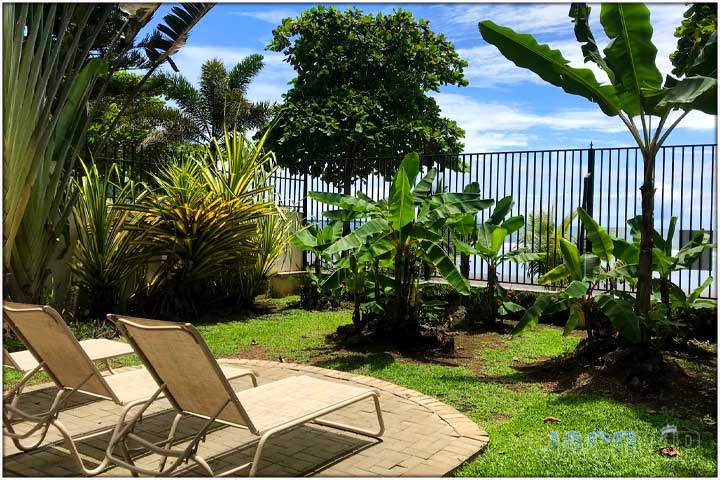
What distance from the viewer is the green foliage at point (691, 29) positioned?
7.65 meters

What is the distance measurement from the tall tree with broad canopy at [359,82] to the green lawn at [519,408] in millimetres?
13821

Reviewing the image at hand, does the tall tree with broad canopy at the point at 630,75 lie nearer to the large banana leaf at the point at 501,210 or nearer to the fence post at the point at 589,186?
the large banana leaf at the point at 501,210

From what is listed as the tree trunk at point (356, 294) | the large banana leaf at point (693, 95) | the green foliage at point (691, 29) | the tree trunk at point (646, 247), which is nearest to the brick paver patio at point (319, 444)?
the tree trunk at point (646, 247)

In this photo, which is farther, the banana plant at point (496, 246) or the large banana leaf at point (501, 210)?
the large banana leaf at point (501, 210)

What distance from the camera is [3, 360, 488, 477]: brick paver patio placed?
3889 millimetres

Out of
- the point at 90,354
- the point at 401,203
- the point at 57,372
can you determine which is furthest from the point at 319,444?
the point at 401,203

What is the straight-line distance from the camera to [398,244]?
7.86 meters

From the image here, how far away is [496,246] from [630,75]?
388 cm

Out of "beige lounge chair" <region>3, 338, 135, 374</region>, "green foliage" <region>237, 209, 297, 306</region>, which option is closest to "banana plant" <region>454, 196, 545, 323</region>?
"green foliage" <region>237, 209, 297, 306</region>

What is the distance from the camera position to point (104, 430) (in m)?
4.55

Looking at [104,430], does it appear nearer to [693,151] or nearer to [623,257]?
[623,257]

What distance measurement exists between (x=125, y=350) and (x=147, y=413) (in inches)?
28.4

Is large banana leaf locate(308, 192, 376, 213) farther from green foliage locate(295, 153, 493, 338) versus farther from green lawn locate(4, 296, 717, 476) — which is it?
green lawn locate(4, 296, 717, 476)

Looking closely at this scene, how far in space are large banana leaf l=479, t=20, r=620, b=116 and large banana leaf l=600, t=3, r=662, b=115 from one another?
184mm
